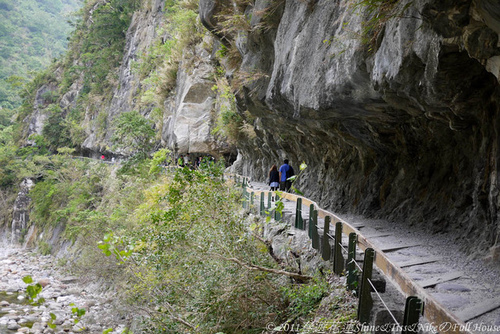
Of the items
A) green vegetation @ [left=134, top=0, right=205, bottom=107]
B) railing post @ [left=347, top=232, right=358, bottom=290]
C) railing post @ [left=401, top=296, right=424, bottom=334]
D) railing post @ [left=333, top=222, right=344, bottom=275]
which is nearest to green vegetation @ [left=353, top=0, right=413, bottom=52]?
railing post @ [left=347, top=232, right=358, bottom=290]

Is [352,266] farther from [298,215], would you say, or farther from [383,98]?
[298,215]

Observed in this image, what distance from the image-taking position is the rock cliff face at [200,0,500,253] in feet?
16.3

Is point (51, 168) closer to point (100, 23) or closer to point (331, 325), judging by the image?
point (100, 23)

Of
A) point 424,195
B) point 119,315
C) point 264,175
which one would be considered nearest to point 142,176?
point 264,175

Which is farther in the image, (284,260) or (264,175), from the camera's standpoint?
(264,175)

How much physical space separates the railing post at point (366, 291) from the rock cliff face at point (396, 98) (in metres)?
2.44

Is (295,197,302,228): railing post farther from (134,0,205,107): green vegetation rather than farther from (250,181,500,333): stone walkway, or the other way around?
(134,0,205,107): green vegetation

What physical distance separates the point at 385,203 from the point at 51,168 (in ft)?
138

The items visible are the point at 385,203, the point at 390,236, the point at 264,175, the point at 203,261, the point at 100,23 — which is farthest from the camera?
the point at 100,23

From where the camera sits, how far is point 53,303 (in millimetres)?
19625

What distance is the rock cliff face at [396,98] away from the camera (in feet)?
16.3

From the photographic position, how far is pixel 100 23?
4997 cm

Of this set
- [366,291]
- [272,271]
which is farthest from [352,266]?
[272,271]

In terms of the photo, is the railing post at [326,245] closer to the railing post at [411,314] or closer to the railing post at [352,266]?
the railing post at [352,266]
